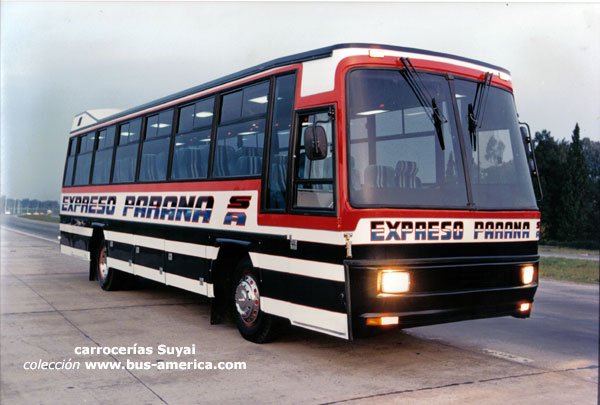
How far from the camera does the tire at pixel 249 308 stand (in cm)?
781

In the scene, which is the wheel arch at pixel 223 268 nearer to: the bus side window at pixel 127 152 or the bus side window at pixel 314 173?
the bus side window at pixel 314 173

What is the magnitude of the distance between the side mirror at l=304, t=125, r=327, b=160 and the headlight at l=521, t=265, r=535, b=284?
2.55 m

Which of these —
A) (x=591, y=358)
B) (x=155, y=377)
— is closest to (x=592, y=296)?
(x=591, y=358)

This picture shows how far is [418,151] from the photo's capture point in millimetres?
6746

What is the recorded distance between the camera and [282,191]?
730 centimetres

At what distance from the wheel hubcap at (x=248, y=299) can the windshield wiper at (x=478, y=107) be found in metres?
2.94

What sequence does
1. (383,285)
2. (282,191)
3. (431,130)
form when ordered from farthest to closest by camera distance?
(282,191), (431,130), (383,285)

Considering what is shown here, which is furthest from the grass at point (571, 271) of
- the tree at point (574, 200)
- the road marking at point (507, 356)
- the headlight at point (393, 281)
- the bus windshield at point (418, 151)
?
the tree at point (574, 200)

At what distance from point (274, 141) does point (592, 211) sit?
118 ft

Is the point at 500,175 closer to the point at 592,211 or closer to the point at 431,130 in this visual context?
the point at 431,130

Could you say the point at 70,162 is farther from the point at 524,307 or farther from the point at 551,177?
the point at 551,177

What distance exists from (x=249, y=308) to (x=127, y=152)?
5.31 metres

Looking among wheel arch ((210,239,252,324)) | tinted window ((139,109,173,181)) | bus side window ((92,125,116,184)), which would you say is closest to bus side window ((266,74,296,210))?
wheel arch ((210,239,252,324))

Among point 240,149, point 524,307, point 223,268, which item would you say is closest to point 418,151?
point 524,307
